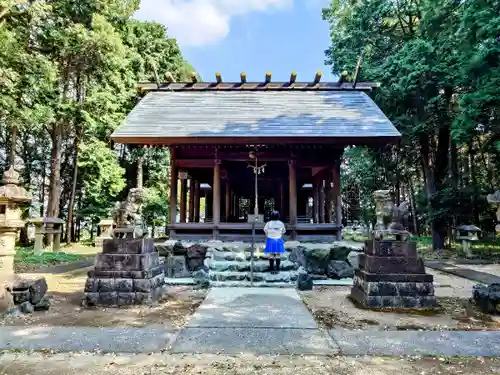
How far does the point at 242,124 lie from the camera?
10398mm

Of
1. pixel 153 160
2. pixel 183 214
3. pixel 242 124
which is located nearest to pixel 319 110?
pixel 242 124

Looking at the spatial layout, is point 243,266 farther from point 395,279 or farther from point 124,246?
point 395,279

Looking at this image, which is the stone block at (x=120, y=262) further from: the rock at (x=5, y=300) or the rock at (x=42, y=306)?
the rock at (x=5, y=300)

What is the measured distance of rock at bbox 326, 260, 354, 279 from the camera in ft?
27.4

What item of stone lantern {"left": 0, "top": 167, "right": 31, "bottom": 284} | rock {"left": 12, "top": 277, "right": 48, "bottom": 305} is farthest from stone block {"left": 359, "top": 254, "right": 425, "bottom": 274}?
stone lantern {"left": 0, "top": 167, "right": 31, "bottom": 284}

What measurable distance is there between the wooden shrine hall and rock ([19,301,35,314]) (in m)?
5.28

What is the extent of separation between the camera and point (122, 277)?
230 inches

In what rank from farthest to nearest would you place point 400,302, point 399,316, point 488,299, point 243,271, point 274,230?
point 243,271 < point 274,230 < point 400,302 < point 488,299 < point 399,316

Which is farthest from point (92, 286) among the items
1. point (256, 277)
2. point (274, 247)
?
point (274, 247)

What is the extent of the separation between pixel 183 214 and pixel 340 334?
30.3 ft

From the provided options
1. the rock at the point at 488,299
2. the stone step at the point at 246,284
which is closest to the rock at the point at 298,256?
the stone step at the point at 246,284

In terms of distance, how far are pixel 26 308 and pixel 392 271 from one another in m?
5.92

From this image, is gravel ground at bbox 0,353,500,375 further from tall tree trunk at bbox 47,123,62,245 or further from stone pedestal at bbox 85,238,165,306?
tall tree trunk at bbox 47,123,62,245

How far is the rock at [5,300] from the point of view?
16.0 feet
